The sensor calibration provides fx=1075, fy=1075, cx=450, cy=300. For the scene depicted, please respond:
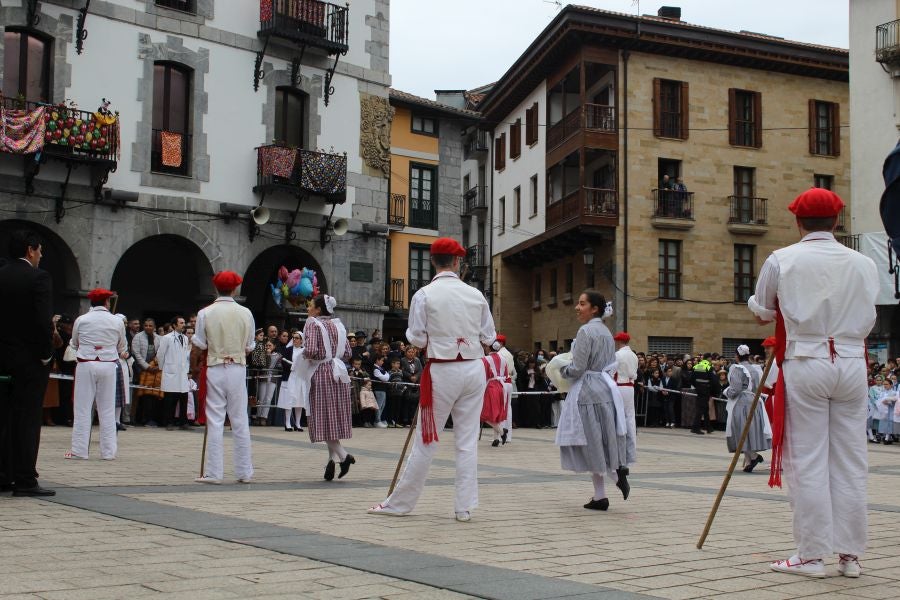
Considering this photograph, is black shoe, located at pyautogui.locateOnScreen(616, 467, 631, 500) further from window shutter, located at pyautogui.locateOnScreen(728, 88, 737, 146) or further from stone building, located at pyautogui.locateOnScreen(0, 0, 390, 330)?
window shutter, located at pyautogui.locateOnScreen(728, 88, 737, 146)

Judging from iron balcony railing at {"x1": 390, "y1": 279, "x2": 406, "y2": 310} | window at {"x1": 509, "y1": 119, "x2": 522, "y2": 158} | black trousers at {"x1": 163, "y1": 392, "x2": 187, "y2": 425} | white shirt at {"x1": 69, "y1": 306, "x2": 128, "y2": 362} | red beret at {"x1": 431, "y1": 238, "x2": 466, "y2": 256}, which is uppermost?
window at {"x1": 509, "y1": 119, "x2": 522, "y2": 158}

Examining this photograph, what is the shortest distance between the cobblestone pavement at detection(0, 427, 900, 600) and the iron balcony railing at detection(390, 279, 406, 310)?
31.4m

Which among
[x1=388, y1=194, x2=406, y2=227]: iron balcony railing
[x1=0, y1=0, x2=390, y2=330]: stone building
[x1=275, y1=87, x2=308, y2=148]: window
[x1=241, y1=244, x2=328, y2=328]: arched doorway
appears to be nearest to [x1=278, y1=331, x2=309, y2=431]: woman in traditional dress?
[x1=0, y1=0, x2=390, y2=330]: stone building

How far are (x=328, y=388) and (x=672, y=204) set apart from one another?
27.8m

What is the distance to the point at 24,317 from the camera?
9.12 metres

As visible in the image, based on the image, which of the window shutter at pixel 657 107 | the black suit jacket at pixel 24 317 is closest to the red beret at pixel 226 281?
the black suit jacket at pixel 24 317

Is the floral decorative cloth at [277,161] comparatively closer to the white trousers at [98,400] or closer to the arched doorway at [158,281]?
the arched doorway at [158,281]

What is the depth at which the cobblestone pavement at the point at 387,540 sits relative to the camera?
214 inches

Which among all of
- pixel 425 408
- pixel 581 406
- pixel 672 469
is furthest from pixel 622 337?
pixel 425 408

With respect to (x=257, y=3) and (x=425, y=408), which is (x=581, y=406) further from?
(x=257, y=3)

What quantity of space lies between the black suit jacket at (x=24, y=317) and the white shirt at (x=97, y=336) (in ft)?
13.3

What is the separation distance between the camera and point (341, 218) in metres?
27.7

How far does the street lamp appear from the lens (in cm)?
3662

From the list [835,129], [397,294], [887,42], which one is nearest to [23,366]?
[887,42]
